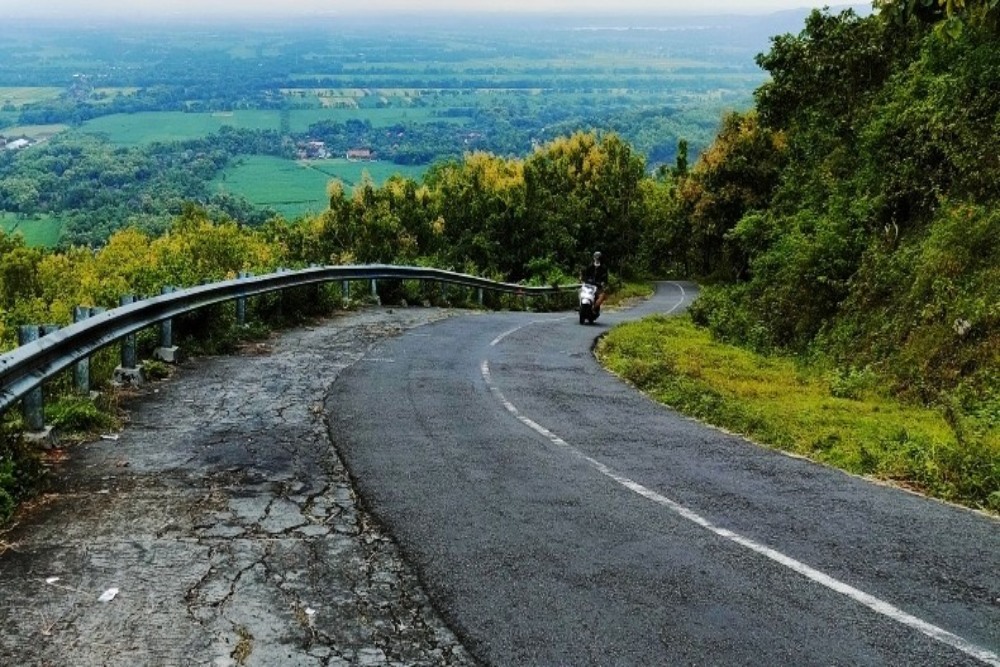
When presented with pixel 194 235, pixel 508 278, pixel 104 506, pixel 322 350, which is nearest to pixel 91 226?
pixel 194 235

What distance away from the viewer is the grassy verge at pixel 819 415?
307 inches

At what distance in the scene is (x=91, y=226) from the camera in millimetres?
122750

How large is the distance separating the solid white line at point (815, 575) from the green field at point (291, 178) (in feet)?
395

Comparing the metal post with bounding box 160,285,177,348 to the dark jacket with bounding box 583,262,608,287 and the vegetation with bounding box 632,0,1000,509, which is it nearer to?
the vegetation with bounding box 632,0,1000,509

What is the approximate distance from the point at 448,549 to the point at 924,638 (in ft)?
8.73

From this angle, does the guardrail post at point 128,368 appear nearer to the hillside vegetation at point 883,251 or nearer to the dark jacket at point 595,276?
the hillside vegetation at point 883,251

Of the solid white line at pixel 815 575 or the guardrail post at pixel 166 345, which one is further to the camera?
the guardrail post at pixel 166 345

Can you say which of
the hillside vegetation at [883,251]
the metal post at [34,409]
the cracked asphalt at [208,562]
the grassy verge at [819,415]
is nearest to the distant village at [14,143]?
the hillside vegetation at [883,251]

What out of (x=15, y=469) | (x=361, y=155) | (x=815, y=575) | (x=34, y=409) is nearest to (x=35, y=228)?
(x=361, y=155)

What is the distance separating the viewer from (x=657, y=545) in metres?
5.91

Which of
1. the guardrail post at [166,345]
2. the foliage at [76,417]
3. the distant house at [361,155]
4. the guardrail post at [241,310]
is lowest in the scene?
the distant house at [361,155]

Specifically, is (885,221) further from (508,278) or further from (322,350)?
(508,278)

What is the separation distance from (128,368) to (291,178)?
160m

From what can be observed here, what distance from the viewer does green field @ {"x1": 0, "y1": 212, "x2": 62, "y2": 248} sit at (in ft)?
390
